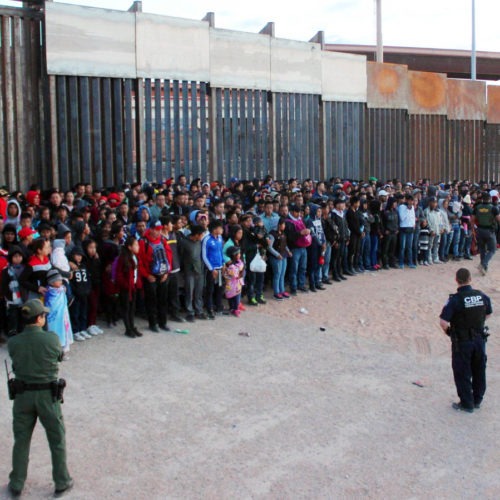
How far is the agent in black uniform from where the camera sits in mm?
7465

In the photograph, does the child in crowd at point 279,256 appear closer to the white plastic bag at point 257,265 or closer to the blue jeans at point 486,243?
the white plastic bag at point 257,265

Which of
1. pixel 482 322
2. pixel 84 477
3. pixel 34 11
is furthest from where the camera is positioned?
pixel 34 11

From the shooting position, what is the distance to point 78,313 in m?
9.81

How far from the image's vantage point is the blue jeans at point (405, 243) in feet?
51.5

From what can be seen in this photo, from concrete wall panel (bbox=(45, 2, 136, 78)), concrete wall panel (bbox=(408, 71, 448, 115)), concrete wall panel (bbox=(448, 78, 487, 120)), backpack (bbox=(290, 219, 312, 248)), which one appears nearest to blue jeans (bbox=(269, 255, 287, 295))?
backpack (bbox=(290, 219, 312, 248))

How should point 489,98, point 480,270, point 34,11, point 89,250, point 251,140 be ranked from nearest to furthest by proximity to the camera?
1. point 89,250
2. point 34,11
3. point 480,270
4. point 251,140
5. point 489,98

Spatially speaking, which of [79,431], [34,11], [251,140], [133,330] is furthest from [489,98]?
[79,431]

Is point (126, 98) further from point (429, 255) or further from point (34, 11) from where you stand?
point (429, 255)

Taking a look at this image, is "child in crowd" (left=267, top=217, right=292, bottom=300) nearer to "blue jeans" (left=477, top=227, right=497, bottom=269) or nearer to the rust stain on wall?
"blue jeans" (left=477, top=227, right=497, bottom=269)

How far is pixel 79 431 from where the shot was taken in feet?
22.6

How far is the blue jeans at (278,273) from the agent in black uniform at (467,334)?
16.8 feet

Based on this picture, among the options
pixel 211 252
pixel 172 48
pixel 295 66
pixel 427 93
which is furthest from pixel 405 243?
pixel 427 93

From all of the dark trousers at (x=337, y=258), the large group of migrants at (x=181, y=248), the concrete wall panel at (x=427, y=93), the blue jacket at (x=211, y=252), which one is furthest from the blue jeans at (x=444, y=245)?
the concrete wall panel at (x=427, y=93)

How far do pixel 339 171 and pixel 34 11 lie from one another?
35.4ft
